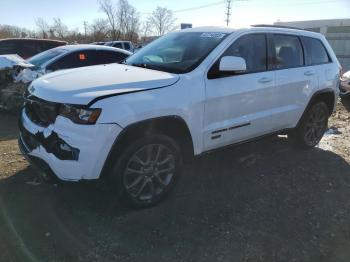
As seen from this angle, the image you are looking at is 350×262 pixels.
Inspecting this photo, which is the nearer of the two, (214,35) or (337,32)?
(214,35)

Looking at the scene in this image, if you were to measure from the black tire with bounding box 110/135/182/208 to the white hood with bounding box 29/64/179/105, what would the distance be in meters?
0.52

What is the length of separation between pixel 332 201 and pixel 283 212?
2.41 feet

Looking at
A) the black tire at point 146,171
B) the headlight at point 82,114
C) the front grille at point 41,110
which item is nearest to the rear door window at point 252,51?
the black tire at point 146,171

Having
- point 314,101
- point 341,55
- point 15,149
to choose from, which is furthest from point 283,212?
point 341,55

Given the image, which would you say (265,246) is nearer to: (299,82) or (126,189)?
(126,189)

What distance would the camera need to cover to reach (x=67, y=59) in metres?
7.80

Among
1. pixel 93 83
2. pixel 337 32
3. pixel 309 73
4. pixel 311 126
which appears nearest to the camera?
pixel 93 83

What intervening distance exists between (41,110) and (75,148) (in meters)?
0.68

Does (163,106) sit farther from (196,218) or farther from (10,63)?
(10,63)

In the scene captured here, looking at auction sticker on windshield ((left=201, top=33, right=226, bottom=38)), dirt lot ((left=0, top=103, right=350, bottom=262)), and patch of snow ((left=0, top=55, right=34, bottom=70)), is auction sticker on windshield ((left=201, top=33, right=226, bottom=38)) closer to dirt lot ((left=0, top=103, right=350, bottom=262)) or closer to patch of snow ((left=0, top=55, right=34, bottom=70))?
dirt lot ((left=0, top=103, right=350, bottom=262))

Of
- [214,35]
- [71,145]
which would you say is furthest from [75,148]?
[214,35]

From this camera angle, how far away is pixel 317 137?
237 inches

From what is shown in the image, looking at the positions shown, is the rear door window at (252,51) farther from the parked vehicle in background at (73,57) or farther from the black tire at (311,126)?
the parked vehicle in background at (73,57)

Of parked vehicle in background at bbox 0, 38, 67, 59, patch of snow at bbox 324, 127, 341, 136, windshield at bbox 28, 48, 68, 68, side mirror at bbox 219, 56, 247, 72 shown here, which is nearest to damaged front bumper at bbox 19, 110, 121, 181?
side mirror at bbox 219, 56, 247, 72
